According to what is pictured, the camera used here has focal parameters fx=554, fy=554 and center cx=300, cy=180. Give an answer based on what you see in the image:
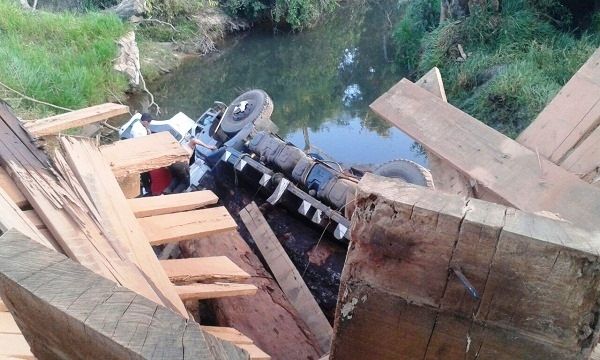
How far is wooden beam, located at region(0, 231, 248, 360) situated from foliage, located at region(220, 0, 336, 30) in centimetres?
1676

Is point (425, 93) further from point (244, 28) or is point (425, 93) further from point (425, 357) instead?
point (244, 28)

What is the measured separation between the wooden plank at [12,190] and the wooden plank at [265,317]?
1.04 m

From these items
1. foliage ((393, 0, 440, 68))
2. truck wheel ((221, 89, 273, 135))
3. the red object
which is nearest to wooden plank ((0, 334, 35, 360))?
the red object

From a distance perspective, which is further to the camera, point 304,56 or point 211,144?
point 304,56

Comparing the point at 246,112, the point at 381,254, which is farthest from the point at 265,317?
the point at 246,112

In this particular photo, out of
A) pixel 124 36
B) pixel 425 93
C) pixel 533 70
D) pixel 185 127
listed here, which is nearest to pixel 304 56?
pixel 124 36

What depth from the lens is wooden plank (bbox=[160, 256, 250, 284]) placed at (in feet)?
7.72

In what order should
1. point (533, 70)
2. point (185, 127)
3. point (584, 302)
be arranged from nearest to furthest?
point (584, 302) < point (185, 127) < point (533, 70)

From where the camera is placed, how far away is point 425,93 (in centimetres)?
209

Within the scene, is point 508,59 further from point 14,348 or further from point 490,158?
point 14,348

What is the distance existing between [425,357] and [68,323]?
2.49 feet

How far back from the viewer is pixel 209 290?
2266 millimetres

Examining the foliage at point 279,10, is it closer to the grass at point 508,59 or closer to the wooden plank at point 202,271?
the grass at point 508,59

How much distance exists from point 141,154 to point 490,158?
1.65 meters
